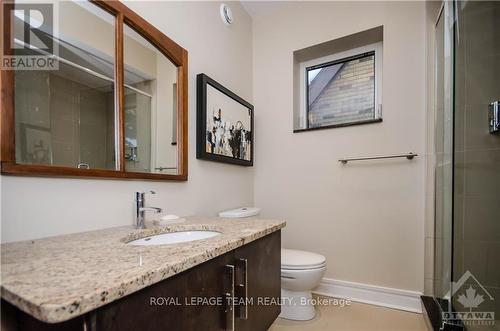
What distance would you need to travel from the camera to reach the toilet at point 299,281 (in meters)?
1.60

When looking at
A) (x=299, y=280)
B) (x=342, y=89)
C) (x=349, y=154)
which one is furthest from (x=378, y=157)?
(x=299, y=280)

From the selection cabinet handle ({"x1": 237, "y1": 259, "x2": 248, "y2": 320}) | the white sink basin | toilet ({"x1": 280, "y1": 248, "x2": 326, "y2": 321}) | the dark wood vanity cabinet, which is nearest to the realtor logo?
toilet ({"x1": 280, "y1": 248, "x2": 326, "y2": 321})

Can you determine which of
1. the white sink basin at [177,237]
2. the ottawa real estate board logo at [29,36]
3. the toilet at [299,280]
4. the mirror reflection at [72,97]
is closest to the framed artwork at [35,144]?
the mirror reflection at [72,97]

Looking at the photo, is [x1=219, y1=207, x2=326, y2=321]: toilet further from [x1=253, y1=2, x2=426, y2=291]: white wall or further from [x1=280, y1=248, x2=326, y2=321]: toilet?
[x1=253, y1=2, x2=426, y2=291]: white wall

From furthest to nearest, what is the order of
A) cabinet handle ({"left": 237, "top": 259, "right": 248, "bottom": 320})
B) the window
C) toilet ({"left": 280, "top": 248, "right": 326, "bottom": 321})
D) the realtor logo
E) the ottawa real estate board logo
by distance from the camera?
the window
toilet ({"left": 280, "top": 248, "right": 326, "bottom": 321})
the realtor logo
cabinet handle ({"left": 237, "top": 259, "right": 248, "bottom": 320})
the ottawa real estate board logo

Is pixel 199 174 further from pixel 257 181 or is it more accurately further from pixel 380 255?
pixel 380 255

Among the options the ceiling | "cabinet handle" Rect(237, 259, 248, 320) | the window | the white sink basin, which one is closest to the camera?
"cabinet handle" Rect(237, 259, 248, 320)

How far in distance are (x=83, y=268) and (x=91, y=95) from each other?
2.49 feet

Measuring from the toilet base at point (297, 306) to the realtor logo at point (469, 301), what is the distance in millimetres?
Answer: 786

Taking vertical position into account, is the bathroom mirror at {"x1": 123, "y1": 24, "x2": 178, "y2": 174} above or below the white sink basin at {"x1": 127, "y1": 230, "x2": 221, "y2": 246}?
above

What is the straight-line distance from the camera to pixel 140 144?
1248 millimetres

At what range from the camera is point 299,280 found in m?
1.60

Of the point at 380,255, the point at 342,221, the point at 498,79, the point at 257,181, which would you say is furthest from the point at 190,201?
the point at 498,79

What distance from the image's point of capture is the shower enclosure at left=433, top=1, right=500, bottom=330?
1.58 metres
